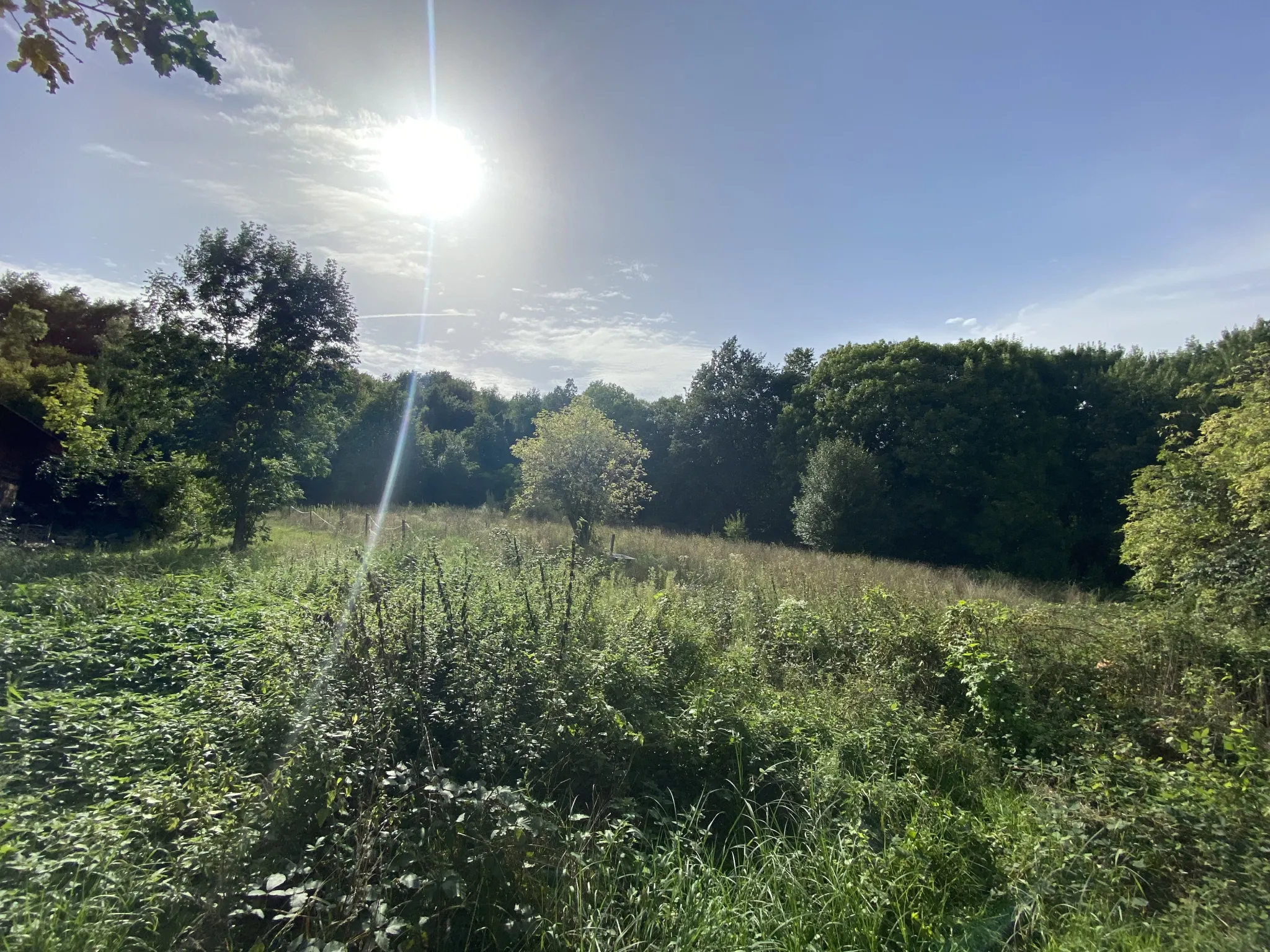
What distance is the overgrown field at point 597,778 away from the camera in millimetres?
2508

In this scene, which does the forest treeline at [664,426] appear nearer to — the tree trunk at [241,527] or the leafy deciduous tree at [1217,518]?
the tree trunk at [241,527]

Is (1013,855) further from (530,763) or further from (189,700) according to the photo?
(189,700)

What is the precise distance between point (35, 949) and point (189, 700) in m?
2.08

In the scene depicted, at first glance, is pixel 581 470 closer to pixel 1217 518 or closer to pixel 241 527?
pixel 241 527

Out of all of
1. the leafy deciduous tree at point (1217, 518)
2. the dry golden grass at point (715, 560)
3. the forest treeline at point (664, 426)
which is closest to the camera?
the leafy deciduous tree at point (1217, 518)

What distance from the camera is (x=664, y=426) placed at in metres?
32.0

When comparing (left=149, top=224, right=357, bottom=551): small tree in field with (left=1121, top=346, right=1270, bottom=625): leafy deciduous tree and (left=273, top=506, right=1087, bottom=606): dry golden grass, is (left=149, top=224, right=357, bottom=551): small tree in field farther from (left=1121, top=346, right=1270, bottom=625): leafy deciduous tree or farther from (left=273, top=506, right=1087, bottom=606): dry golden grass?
(left=1121, top=346, right=1270, bottom=625): leafy deciduous tree

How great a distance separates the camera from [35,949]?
6.57 feet

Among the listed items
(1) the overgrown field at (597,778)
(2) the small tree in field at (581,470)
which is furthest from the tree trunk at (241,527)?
(2) the small tree in field at (581,470)

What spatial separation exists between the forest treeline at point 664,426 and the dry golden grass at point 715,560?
214 centimetres

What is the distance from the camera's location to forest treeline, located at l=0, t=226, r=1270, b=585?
11.1 m

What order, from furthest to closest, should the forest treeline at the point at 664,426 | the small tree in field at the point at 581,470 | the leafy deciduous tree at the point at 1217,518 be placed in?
the small tree in field at the point at 581,470 < the forest treeline at the point at 664,426 < the leafy deciduous tree at the point at 1217,518

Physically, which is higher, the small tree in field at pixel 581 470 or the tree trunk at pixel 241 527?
the small tree in field at pixel 581 470

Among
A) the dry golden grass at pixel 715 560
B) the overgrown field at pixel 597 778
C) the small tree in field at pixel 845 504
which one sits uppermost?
the small tree in field at pixel 845 504
